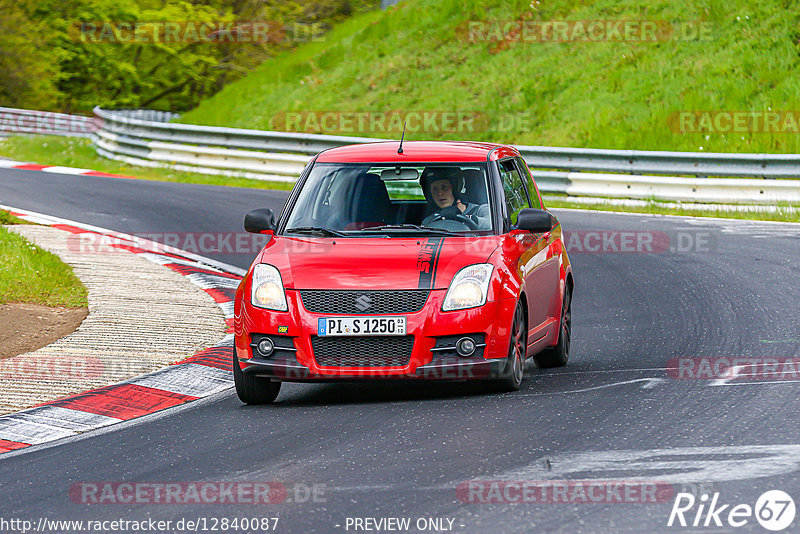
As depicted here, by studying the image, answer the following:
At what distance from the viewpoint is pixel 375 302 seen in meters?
7.36

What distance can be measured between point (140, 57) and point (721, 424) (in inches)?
1638

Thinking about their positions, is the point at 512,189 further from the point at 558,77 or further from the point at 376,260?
the point at 558,77

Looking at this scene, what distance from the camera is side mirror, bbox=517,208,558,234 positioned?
26.5ft

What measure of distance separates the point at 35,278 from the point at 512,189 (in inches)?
213

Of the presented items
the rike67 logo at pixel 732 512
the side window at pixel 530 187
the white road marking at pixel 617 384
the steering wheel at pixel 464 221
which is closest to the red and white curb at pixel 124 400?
the steering wheel at pixel 464 221

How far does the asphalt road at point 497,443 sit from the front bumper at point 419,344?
23 centimetres

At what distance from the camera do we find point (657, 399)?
7.44 m

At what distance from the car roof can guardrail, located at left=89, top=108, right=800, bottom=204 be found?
1117 centimetres

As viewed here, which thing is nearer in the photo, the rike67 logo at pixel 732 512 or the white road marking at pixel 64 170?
the rike67 logo at pixel 732 512

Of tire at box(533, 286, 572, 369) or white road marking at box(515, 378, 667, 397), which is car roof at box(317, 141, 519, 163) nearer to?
tire at box(533, 286, 572, 369)

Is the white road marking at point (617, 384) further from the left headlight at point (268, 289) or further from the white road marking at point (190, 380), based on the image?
the white road marking at point (190, 380)

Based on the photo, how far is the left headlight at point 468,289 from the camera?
24.4ft

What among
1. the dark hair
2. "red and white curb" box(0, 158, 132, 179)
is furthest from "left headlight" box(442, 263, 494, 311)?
"red and white curb" box(0, 158, 132, 179)

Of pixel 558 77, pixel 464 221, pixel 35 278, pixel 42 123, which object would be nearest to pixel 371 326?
pixel 464 221
